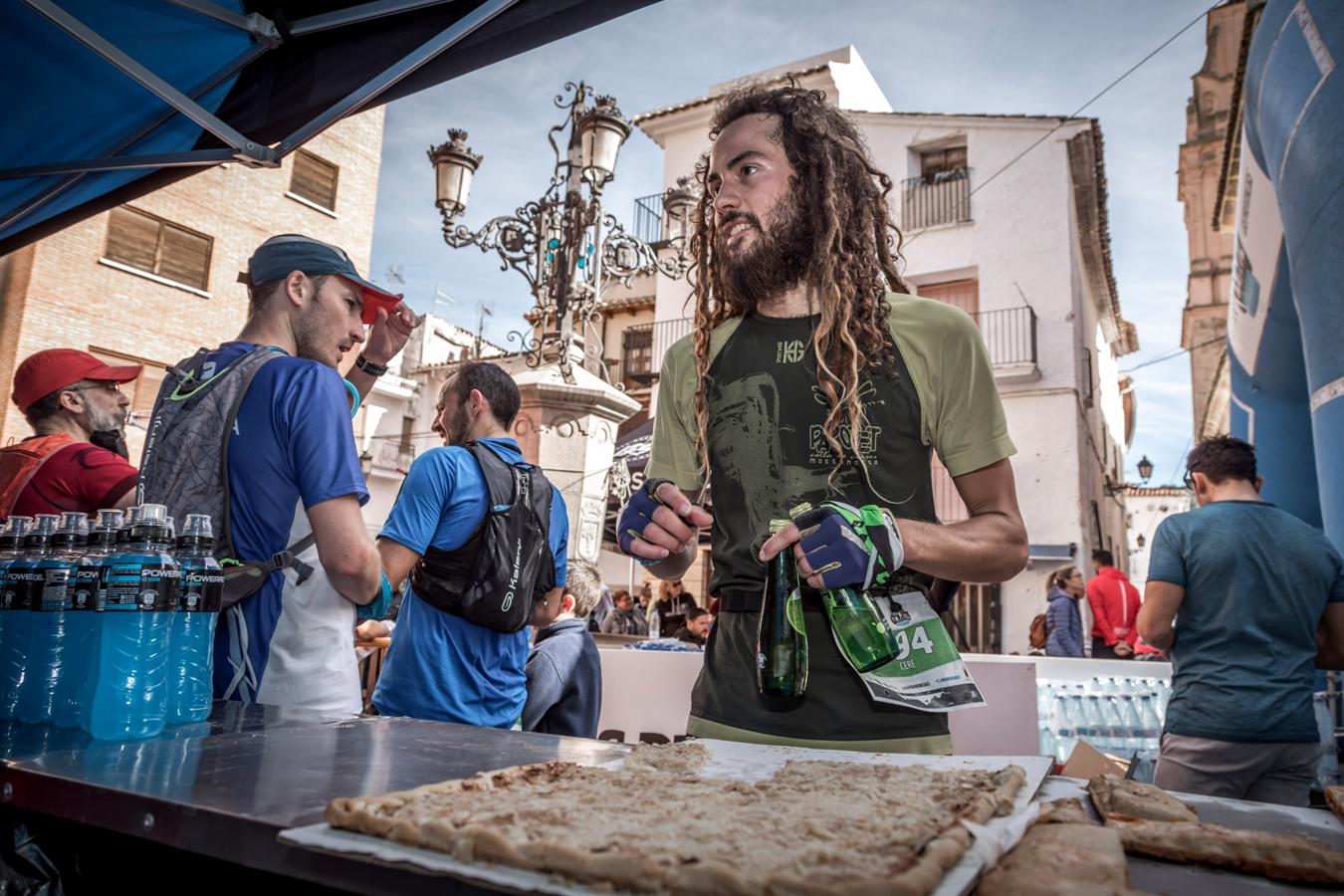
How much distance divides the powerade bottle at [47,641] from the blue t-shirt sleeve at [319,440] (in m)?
0.54

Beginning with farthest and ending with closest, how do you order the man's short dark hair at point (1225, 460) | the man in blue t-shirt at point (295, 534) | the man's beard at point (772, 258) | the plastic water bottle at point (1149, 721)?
the plastic water bottle at point (1149, 721) < the man's short dark hair at point (1225, 460) < the man in blue t-shirt at point (295, 534) < the man's beard at point (772, 258)

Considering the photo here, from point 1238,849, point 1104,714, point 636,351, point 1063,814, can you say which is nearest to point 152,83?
point 1063,814

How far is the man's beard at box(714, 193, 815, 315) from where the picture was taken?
1.94 meters

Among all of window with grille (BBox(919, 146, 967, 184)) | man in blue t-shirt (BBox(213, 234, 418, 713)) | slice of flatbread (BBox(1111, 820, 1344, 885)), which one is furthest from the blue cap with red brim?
window with grille (BBox(919, 146, 967, 184))

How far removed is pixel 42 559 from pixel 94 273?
715 inches

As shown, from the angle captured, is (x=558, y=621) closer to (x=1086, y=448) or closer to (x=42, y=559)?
(x=42, y=559)

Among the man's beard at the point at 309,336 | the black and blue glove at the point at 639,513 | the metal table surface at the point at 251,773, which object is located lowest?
the metal table surface at the point at 251,773

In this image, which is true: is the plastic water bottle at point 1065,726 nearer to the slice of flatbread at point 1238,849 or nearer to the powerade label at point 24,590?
the slice of flatbread at point 1238,849

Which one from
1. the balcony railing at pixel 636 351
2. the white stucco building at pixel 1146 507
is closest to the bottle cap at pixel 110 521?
the balcony railing at pixel 636 351

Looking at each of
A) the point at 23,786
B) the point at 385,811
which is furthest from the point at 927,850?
the point at 23,786

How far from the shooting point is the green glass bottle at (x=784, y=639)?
1.55 metres

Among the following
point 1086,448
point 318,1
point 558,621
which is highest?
point 1086,448

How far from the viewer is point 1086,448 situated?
18.1 metres

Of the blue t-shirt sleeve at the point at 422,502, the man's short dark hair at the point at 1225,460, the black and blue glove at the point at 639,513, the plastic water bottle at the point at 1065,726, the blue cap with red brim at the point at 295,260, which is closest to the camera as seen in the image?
the black and blue glove at the point at 639,513
